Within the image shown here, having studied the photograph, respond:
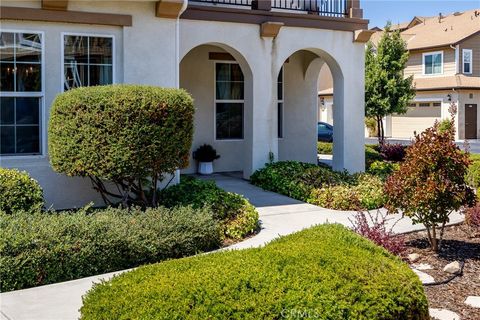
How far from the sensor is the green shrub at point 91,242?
6.18 metres

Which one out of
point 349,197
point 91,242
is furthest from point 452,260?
point 91,242

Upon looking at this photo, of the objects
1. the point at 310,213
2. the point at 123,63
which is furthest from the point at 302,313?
the point at 123,63

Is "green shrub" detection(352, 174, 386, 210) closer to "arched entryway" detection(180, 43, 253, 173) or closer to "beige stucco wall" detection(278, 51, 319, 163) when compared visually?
"beige stucco wall" detection(278, 51, 319, 163)

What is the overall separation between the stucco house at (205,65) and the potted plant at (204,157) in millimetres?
230

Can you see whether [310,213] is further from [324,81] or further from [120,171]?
[324,81]

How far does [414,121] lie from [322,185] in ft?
95.7

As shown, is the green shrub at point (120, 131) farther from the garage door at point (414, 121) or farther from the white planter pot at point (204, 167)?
the garage door at point (414, 121)

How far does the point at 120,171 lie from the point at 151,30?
3462 mm

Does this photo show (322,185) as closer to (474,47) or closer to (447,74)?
(447,74)

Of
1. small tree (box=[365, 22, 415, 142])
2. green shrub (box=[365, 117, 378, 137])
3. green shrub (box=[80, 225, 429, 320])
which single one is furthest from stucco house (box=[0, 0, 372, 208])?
green shrub (box=[365, 117, 378, 137])

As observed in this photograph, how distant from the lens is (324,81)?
44188 millimetres

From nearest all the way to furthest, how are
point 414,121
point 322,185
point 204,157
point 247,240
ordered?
1. point 247,240
2. point 322,185
3. point 204,157
4. point 414,121

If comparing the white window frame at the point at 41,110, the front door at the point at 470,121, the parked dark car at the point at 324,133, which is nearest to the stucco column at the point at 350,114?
the white window frame at the point at 41,110

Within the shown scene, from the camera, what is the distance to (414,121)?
1534 inches
